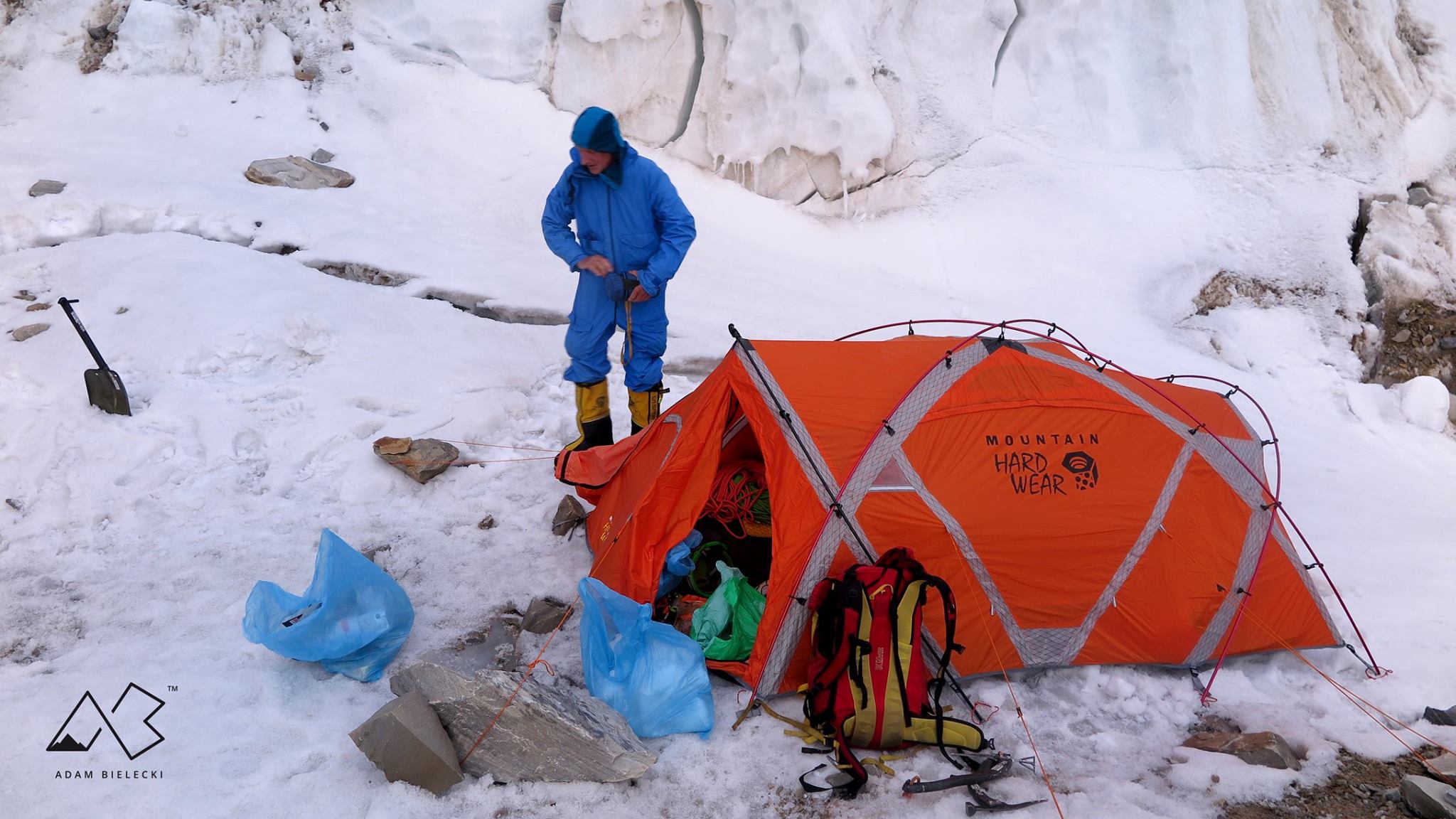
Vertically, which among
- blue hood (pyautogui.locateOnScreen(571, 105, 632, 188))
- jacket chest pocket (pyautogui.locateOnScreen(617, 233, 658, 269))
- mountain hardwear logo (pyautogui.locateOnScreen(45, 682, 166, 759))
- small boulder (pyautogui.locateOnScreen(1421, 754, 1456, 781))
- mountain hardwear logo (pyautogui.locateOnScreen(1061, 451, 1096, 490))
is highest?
blue hood (pyautogui.locateOnScreen(571, 105, 632, 188))

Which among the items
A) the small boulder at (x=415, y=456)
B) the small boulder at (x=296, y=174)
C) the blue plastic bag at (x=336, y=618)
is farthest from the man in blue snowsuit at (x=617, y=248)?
the small boulder at (x=296, y=174)

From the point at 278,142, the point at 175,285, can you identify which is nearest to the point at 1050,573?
the point at 175,285

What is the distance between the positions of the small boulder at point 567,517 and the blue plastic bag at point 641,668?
1.17 meters

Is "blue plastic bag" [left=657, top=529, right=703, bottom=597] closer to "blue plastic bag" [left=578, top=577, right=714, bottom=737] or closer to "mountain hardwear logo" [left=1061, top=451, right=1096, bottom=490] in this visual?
"blue plastic bag" [left=578, top=577, right=714, bottom=737]

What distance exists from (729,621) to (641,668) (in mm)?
552

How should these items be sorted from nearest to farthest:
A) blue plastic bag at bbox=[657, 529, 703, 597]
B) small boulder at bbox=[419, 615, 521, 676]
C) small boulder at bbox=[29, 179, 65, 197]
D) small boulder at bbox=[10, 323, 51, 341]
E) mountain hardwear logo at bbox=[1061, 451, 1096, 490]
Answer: small boulder at bbox=[419, 615, 521, 676] < mountain hardwear logo at bbox=[1061, 451, 1096, 490] < blue plastic bag at bbox=[657, 529, 703, 597] < small boulder at bbox=[10, 323, 51, 341] < small boulder at bbox=[29, 179, 65, 197]

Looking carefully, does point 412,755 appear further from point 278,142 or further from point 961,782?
point 278,142

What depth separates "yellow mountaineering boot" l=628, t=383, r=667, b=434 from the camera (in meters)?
4.93

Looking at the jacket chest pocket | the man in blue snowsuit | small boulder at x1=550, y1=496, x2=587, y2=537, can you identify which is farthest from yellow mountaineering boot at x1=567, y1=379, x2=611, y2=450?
the jacket chest pocket

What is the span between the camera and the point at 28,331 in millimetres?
5461

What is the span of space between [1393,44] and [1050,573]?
10.1 metres

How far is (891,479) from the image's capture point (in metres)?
3.74

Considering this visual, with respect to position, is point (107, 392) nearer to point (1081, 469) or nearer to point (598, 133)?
point (598, 133)

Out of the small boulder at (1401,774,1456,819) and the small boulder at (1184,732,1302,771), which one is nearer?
the small boulder at (1401,774,1456,819)
